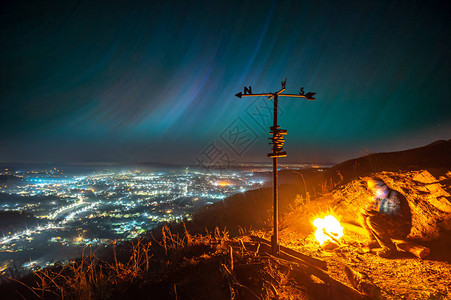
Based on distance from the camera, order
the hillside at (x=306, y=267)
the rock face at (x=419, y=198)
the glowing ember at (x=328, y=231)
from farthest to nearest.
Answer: the glowing ember at (x=328, y=231), the rock face at (x=419, y=198), the hillside at (x=306, y=267)

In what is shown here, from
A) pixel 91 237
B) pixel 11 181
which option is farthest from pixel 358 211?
pixel 11 181

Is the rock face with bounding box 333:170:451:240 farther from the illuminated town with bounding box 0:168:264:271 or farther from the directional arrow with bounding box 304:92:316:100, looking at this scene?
the illuminated town with bounding box 0:168:264:271

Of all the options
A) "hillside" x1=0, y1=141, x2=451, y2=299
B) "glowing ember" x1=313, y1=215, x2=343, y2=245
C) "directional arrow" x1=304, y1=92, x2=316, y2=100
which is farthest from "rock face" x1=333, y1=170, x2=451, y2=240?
"directional arrow" x1=304, y1=92, x2=316, y2=100

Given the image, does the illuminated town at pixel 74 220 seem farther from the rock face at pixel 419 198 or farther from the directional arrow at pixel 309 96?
the rock face at pixel 419 198

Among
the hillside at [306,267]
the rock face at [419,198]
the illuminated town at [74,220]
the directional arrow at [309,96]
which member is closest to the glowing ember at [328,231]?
the hillside at [306,267]

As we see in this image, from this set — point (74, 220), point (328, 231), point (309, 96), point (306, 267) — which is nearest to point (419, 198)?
point (328, 231)
